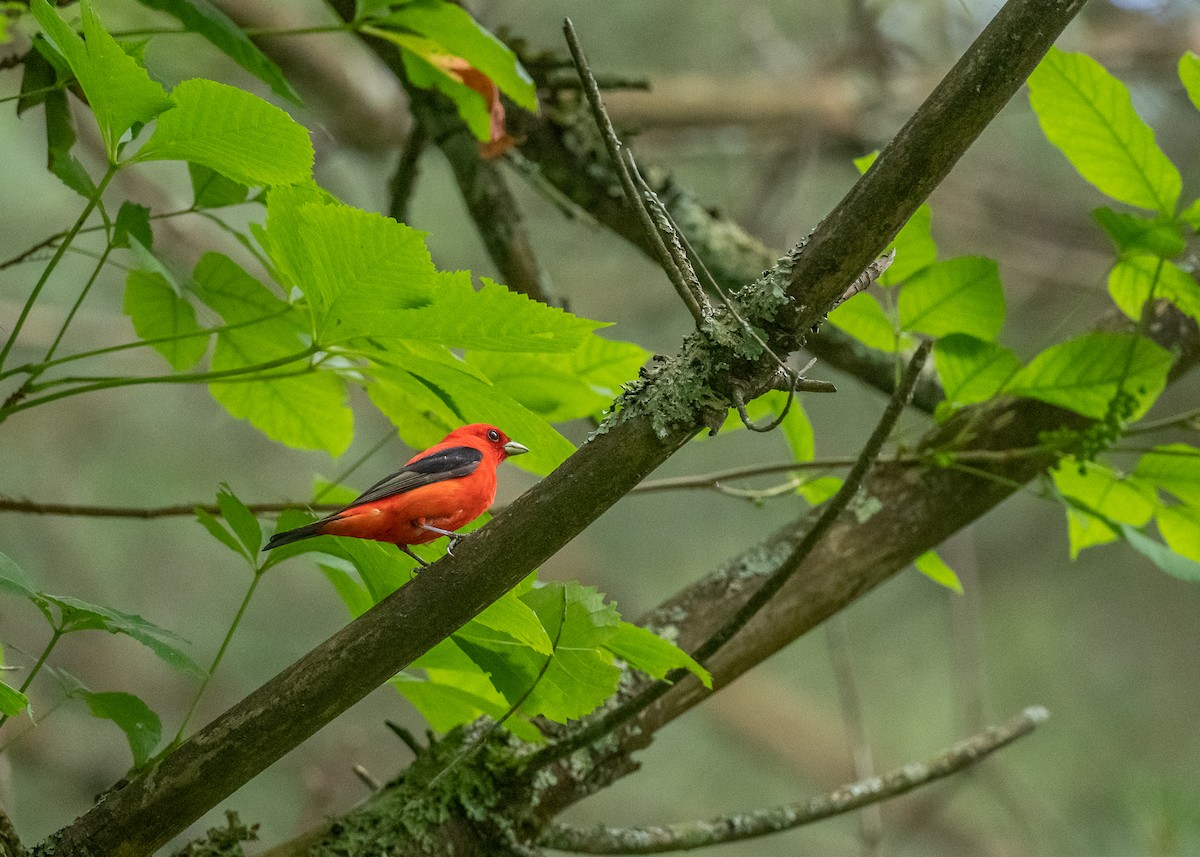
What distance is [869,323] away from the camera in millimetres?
1863

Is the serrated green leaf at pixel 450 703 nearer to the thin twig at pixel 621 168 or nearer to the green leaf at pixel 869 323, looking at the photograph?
the thin twig at pixel 621 168

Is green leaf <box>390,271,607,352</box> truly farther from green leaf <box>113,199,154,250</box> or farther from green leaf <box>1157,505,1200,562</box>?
green leaf <box>1157,505,1200,562</box>

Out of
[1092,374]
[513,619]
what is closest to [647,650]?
[513,619]

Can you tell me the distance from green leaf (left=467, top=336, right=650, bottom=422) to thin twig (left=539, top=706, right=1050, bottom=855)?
2.17 feet

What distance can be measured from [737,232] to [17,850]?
1906mm

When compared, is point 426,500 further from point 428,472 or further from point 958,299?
point 958,299

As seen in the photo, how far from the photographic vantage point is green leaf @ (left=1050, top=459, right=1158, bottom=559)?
1.83 metres

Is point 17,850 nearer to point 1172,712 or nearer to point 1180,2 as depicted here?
point 1180,2

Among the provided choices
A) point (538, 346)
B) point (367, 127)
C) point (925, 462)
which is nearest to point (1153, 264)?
point (925, 462)

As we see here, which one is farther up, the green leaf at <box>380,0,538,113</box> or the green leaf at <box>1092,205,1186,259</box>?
the green leaf at <box>1092,205,1186,259</box>

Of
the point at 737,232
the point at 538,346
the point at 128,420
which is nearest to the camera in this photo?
Result: the point at 538,346

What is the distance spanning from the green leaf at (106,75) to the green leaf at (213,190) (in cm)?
31

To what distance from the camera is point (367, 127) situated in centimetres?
462

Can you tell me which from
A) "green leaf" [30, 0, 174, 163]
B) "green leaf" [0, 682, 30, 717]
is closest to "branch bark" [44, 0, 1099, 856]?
"green leaf" [0, 682, 30, 717]
